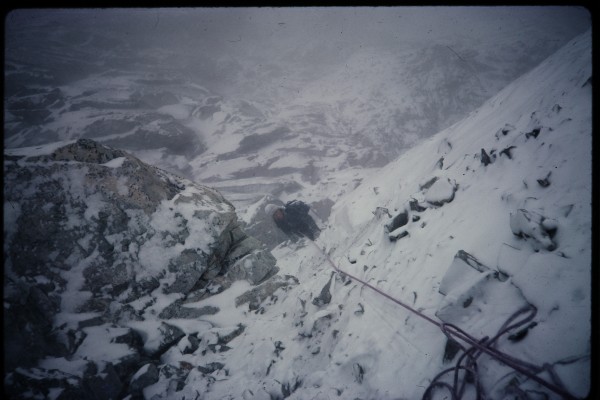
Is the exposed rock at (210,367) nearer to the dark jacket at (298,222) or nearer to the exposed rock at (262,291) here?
the exposed rock at (262,291)

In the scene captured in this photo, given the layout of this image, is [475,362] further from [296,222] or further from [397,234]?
[296,222]

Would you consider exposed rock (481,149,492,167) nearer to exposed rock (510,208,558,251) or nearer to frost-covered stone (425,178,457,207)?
frost-covered stone (425,178,457,207)

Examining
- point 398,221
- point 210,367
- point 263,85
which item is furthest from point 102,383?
point 263,85

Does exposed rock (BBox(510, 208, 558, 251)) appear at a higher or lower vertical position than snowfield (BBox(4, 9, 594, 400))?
higher

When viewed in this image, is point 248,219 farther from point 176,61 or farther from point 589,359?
point 176,61

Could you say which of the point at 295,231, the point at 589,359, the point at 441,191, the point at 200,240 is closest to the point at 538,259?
the point at 589,359

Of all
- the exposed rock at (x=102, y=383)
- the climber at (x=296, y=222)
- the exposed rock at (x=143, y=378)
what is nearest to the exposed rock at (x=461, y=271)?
the exposed rock at (x=143, y=378)

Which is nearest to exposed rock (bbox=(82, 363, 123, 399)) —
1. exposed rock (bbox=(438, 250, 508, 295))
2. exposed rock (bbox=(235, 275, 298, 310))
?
exposed rock (bbox=(235, 275, 298, 310))
